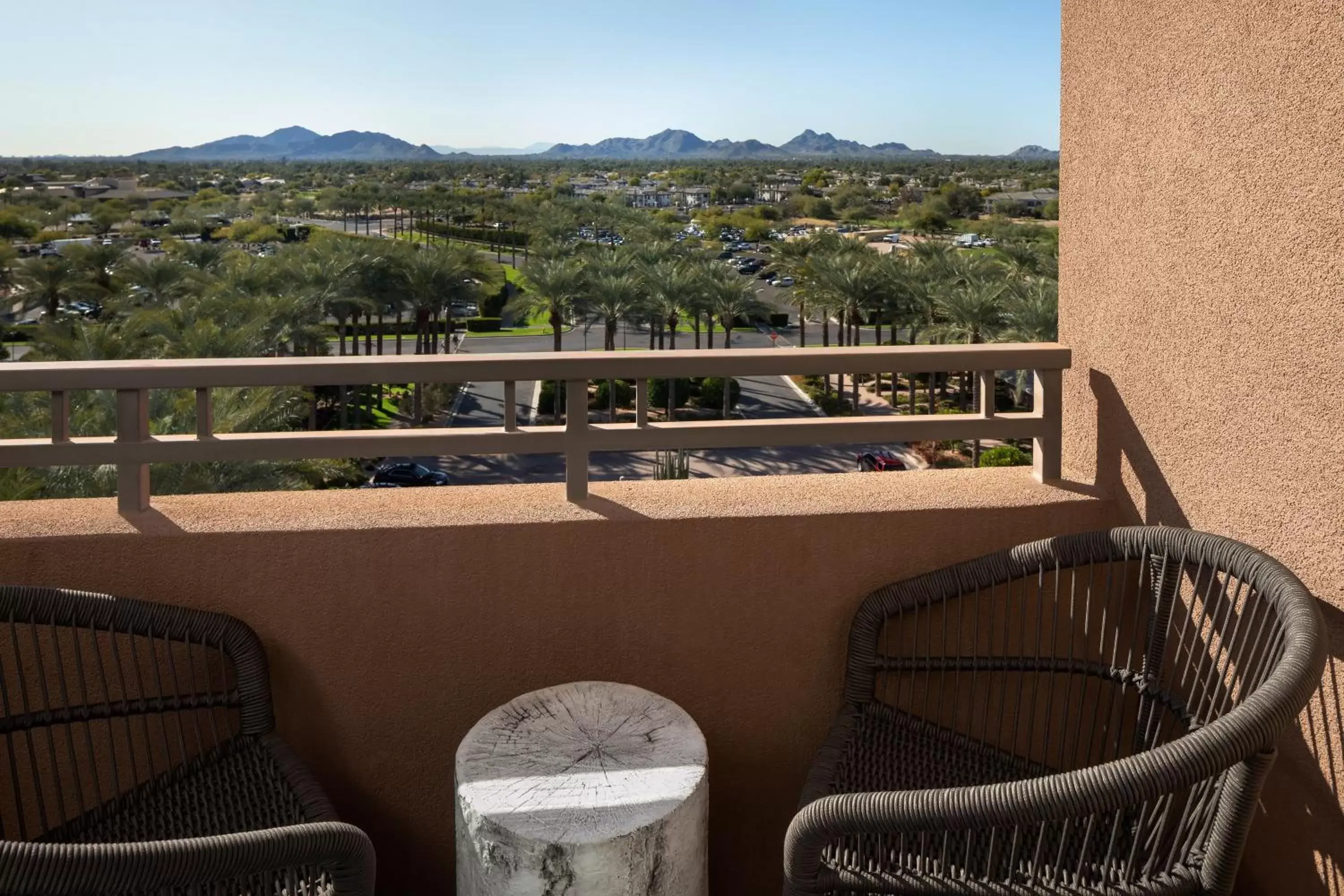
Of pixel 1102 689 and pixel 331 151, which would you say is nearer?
pixel 1102 689

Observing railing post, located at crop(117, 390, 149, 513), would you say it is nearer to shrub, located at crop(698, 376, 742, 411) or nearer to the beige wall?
the beige wall

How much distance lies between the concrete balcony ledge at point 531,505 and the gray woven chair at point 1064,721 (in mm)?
215

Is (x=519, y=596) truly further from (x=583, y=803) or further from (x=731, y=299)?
(x=731, y=299)

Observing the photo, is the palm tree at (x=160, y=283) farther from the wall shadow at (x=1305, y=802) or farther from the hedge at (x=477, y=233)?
the wall shadow at (x=1305, y=802)

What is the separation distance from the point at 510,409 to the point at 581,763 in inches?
33.0

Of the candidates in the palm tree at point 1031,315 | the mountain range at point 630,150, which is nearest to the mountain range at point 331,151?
the mountain range at point 630,150

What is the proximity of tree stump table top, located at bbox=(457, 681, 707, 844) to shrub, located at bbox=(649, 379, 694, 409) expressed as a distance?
2609 cm

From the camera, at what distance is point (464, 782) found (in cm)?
188

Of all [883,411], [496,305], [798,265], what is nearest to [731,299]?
[798,265]

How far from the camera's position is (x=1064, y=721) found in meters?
2.30

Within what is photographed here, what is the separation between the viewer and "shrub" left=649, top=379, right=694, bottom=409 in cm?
2938

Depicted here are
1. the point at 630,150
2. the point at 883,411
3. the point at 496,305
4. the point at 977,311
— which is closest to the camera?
the point at 977,311

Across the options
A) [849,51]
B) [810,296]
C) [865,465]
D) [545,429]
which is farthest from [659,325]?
[849,51]

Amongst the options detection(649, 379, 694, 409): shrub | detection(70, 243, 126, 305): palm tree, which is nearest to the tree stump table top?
detection(649, 379, 694, 409): shrub
